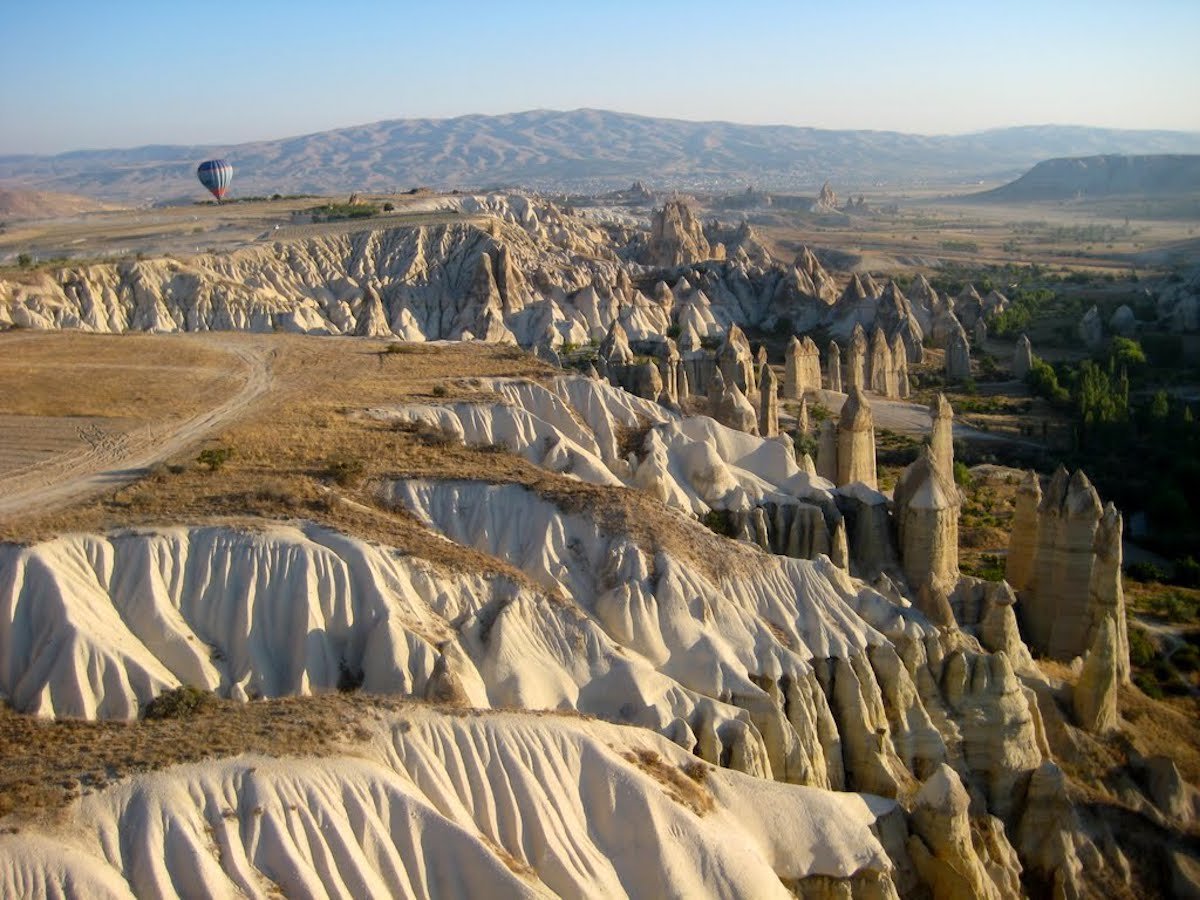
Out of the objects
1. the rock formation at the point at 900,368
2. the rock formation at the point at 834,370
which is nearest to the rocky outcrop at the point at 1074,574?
the rock formation at the point at 834,370

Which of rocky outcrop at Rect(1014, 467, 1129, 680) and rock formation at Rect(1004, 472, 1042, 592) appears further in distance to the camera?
rock formation at Rect(1004, 472, 1042, 592)

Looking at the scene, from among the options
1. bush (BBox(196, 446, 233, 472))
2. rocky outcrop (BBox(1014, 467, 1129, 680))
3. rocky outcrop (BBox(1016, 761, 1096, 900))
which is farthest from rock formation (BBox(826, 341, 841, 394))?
bush (BBox(196, 446, 233, 472))

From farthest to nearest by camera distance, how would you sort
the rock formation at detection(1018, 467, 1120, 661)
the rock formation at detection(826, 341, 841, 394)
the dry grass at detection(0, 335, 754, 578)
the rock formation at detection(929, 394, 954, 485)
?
1. the rock formation at detection(826, 341, 841, 394)
2. the rock formation at detection(929, 394, 954, 485)
3. the rock formation at detection(1018, 467, 1120, 661)
4. the dry grass at detection(0, 335, 754, 578)

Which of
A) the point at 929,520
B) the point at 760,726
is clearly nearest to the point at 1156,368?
the point at 929,520

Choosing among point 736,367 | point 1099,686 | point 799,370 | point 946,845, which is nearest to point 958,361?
point 799,370

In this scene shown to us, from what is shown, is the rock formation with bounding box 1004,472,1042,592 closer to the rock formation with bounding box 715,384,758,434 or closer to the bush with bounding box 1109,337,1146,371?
A: the rock formation with bounding box 715,384,758,434

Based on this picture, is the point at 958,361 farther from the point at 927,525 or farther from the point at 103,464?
the point at 103,464

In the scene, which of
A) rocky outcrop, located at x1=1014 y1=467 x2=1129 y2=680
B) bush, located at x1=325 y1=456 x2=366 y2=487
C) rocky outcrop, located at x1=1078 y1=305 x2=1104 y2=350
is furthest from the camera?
rocky outcrop, located at x1=1078 y1=305 x2=1104 y2=350
